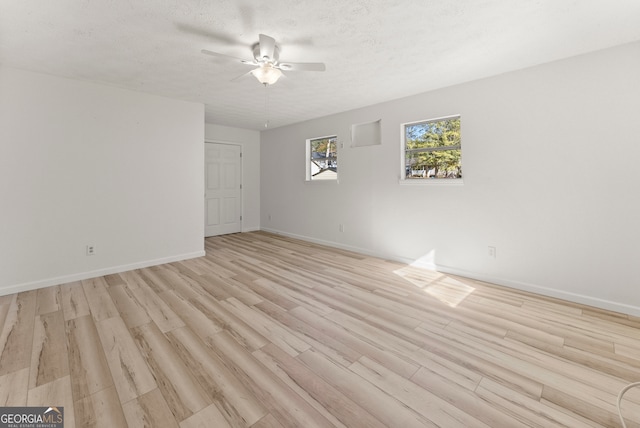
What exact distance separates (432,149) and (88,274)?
4864 mm

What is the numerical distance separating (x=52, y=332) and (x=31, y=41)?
2531 millimetres

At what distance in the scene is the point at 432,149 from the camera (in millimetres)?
3824

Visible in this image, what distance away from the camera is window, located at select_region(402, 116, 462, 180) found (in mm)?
3619

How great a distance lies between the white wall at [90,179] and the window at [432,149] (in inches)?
131

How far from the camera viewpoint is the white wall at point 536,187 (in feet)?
8.23

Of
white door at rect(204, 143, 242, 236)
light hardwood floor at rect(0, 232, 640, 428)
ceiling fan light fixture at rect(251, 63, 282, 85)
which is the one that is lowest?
light hardwood floor at rect(0, 232, 640, 428)

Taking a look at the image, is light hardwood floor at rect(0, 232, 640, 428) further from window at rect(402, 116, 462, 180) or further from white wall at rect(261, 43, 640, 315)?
window at rect(402, 116, 462, 180)

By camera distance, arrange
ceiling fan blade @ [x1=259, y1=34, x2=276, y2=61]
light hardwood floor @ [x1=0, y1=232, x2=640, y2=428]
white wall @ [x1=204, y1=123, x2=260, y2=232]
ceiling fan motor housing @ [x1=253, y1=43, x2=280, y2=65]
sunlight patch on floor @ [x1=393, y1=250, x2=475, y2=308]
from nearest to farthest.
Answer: light hardwood floor @ [x1=0, y1=232, x2=640, y2=428] → ceiling fan blade @ [x1=259, y1=34, x2=276, y2=61] → ceiling fan motor housing @ [x1=253, y1=43, x2=280, y2=65] → sunlight patch on floor @ [x1=393, y1=250, x2=475, y2=308] → white wall @ [x1=204, y1=123, x2=260, y2=232]

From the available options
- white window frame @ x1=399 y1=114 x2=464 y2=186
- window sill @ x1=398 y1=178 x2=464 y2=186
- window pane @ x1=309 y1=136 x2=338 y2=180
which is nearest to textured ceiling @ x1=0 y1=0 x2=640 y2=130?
white window frame @ x1=399 y1=114 x2=464 y2=186

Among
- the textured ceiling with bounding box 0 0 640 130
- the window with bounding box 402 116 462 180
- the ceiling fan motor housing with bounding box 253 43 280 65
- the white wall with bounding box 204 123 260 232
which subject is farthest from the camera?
the white wall with bounding box 204 123 260 232

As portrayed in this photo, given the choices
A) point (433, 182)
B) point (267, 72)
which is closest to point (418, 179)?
point (433, 182)

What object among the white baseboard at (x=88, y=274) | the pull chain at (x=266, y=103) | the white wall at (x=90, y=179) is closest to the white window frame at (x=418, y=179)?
the pull chain at (x=266, y=103)

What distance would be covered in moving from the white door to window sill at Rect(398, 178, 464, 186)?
12.8ft

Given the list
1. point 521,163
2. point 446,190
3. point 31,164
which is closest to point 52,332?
point 31,164
